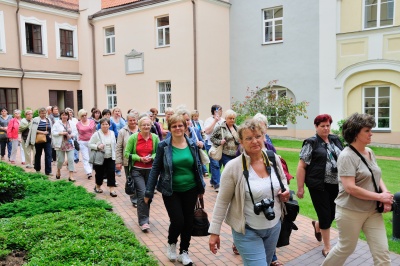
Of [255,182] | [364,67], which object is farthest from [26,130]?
[364,67]

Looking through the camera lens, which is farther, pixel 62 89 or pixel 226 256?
pixel 62 89

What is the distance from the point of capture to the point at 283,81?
19.7m

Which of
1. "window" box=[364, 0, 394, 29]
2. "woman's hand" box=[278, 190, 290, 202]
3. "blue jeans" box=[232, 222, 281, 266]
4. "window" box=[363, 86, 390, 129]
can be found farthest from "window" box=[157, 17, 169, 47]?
"blue jeans" box=[232, 222, 281, 266]

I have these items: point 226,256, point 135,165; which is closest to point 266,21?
point 135,165

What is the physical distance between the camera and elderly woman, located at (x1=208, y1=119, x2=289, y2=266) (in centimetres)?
330

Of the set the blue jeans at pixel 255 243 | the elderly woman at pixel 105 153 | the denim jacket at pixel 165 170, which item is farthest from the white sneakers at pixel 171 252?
the elderly woman at pixel 105 153

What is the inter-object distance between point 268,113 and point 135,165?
9.15 metres

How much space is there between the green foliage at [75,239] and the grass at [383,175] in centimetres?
347

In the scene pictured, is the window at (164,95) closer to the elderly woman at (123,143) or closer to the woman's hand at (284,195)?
the elderly woman at (123,143)

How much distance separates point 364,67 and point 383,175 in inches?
307

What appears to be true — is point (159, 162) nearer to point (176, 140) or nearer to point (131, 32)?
point (176, 140)

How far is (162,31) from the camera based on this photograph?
70.9 feet

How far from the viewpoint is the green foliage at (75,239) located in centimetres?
448

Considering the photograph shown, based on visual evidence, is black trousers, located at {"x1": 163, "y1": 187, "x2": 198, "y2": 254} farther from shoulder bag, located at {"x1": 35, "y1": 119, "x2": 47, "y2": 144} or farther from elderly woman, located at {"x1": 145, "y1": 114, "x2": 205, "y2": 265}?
shoulder bag, located at {"x1": 35, "y1": 119, "x2": 47, "y2": 144}
